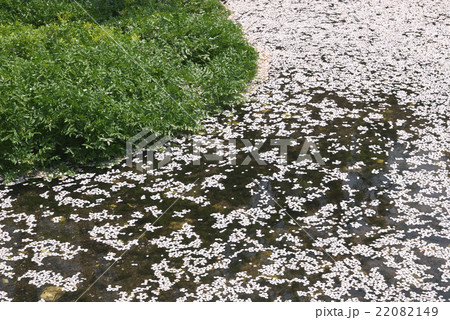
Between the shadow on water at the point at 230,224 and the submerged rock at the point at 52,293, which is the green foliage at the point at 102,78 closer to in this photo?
the shadow on water at the point at 230,224

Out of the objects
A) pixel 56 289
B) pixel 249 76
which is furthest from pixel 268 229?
pixel 249 76

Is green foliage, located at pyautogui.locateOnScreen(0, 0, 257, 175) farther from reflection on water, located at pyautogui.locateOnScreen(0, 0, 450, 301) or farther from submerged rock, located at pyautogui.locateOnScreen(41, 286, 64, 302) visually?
submerged rock, located at pyautogui.locateOnScreen(41, 286, 64, 302)

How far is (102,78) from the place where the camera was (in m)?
6.60

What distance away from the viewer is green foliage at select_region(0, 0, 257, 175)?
5859mm

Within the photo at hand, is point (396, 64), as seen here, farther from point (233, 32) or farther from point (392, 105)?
point (233, 32)

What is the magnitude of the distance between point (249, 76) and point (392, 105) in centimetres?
239

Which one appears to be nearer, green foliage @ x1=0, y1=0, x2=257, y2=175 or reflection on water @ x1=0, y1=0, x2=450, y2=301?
reflection on water @ x1=0, y1=0, x2=450, y2=301

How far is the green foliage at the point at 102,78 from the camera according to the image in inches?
231

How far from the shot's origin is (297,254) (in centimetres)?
448

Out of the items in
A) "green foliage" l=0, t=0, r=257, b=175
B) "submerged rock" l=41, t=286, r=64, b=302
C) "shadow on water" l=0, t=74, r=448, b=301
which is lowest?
"submerged rock" l=41, t=286, r=64, b=302

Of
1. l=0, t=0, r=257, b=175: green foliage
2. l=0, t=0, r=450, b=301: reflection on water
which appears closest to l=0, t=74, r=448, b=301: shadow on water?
l=0, t=0, r=450, b=301: reflection on water

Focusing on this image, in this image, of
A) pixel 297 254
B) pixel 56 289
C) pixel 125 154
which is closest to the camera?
pixel 56 289

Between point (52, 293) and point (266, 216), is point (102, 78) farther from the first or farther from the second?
point (52, 293)

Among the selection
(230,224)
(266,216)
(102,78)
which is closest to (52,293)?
(230,224)
